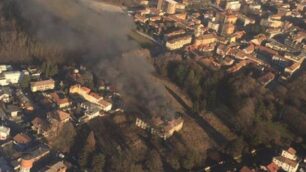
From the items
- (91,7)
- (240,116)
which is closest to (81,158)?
(240,116)

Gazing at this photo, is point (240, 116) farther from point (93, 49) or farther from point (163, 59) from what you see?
point (93, 49)

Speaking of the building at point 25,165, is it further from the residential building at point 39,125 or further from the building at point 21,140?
the residential building at point 39,125

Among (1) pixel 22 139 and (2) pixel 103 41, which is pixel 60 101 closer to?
(1) pixel 22 139

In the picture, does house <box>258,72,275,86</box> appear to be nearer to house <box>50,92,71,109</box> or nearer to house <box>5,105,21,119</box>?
house <box>50,92,71,109</box>

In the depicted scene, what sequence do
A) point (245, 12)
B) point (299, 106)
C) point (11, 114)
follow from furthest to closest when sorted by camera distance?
point (245, 12) < point (299, 106) < point (11, 114)

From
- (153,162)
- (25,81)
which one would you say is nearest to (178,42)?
(25,81)
